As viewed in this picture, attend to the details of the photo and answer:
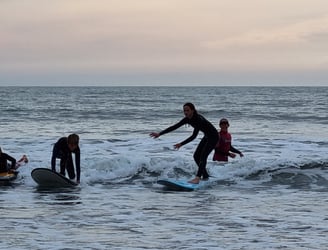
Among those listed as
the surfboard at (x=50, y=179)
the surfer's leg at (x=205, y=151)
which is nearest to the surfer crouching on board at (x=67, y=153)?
the surfboard at (x=50, y=179)

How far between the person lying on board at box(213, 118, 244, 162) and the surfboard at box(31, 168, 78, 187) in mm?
3099

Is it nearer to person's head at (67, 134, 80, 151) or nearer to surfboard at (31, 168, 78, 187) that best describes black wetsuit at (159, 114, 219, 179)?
person's head at (67, 134, 80, 151)

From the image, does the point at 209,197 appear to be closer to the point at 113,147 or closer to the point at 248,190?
the point at 248,190

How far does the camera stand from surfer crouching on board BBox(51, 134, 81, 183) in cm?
1210

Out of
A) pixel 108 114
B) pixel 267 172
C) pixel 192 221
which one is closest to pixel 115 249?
pixel 192 221

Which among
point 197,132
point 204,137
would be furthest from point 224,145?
point 197,132

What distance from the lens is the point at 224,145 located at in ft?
43.9

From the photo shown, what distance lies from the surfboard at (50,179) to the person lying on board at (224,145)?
10.2ft

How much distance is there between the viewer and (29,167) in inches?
579

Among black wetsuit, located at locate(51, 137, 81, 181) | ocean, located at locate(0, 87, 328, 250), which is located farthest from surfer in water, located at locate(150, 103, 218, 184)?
black wetsuit, located at locate(51, 137, 81, 181)

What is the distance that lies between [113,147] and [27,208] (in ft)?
33.4

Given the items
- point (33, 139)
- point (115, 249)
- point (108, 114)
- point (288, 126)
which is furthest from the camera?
point (108, 114)

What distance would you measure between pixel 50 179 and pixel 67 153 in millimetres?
589

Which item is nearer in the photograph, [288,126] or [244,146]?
[244,146]
